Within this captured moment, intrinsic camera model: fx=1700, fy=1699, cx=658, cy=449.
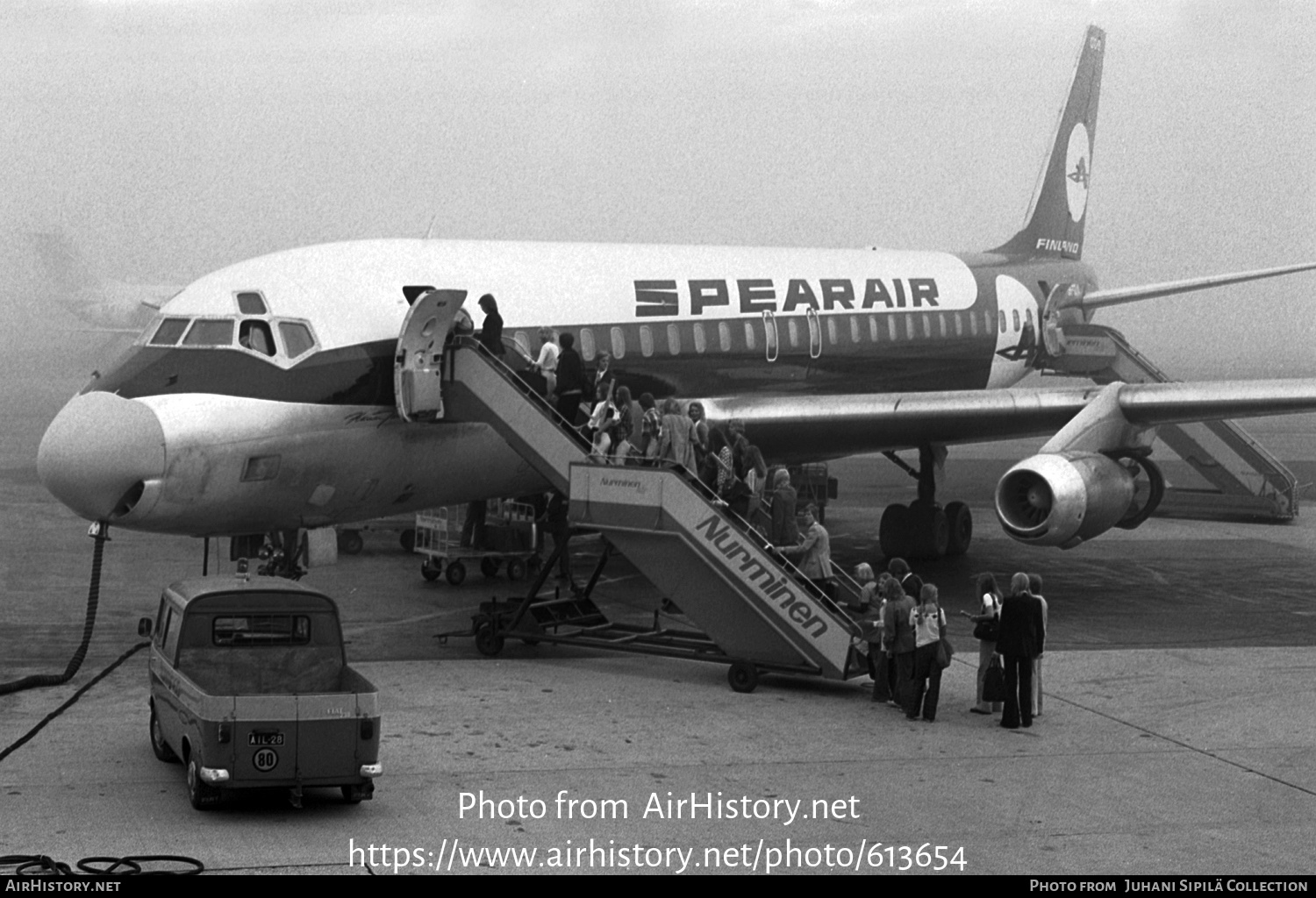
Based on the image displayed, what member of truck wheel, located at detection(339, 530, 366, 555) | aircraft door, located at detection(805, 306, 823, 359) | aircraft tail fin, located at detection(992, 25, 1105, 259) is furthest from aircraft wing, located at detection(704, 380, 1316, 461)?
aircraft tail fin, located at detection(992, 25, 1105, 259)

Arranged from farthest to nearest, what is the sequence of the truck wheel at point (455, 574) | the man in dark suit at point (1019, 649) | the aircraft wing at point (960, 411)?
the truck wheel at point (455, 574) < the aircraft wing at point (960, 411) < the man in dark suit at point (1019, 649)

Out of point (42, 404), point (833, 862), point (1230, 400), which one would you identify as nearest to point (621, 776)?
point (833, 862)

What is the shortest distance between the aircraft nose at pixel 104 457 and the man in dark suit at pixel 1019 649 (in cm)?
859

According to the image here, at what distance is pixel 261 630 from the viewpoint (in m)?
14.1

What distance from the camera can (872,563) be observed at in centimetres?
Result: 2880

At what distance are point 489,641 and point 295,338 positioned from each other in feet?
13.6

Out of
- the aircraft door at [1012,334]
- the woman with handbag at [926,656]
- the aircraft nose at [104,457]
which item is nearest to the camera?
the woman with handbag at [926,656]

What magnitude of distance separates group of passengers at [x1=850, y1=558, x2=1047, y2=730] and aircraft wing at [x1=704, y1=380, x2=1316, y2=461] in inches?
287

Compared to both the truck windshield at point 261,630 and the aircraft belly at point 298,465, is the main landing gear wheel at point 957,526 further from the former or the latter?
the truck windshield at point 261,630

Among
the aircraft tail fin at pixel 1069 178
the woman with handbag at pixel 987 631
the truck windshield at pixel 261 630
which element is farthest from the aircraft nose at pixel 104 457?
the aircraft tail fin at pixel 1069 178

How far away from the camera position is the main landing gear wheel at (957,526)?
98.3 ft

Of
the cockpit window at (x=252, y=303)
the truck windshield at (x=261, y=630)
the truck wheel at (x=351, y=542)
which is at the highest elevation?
the cockpit window at (x=252, y=303)

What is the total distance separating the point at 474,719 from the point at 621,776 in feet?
8.24

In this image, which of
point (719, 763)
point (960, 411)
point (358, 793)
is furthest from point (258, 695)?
point (960, 411)
